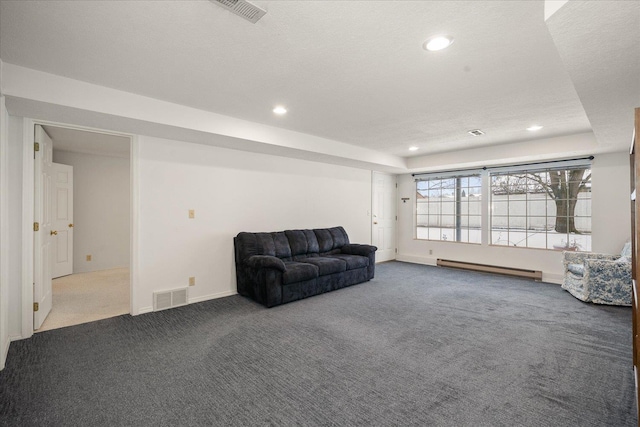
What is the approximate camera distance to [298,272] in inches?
162

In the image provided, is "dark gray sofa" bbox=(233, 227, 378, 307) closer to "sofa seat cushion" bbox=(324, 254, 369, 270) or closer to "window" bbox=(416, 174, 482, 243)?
"sofa seat cushion" bbox=(324, 254, 369, 270)

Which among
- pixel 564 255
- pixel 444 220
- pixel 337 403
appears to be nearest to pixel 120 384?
pixel 337 403

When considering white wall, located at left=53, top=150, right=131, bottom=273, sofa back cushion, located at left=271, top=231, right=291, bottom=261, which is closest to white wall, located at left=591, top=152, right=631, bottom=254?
sofa back cushion, located at left=271, top=231, right=291, bottom=261

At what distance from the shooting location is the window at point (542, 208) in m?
5.16

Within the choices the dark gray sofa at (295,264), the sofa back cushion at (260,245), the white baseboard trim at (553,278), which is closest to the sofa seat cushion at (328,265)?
the dark gray sofa at (295,264)

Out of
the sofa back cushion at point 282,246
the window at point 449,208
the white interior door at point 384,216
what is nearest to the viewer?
the sofa back cushion at point 282,246

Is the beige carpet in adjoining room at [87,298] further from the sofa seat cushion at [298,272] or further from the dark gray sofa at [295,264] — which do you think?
the sofa seat cushion at [298,272]

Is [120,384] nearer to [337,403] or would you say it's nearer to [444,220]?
[337,403]

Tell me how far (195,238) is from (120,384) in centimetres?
221

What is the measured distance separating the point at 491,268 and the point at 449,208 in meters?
1.59

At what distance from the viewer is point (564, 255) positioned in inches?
187

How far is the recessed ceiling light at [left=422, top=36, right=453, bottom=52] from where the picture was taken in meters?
2.02

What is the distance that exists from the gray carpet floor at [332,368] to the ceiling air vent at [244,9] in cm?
246

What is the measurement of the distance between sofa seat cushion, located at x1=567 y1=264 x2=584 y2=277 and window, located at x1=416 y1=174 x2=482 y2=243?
5.96 feet
